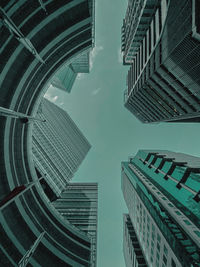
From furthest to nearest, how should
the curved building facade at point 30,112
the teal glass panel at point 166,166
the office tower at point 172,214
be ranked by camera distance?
the teal glass panel at point 166,166
the office tower at point 172,214
the curved building facade at point 30,112

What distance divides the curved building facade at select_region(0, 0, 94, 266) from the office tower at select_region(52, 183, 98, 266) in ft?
61.2

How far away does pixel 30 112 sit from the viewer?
22.6 meters

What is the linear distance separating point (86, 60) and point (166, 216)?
7512 centimetres

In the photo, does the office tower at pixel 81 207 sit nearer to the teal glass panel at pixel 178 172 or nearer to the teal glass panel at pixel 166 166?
the teal glass panel at pixel 178 172

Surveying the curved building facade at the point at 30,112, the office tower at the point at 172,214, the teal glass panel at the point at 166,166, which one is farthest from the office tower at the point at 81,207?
the teal glass panel at the point at 166,166

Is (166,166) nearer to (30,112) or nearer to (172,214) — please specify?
(172,214)

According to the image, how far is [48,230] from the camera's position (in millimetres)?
22969

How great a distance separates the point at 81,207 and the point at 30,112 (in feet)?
160

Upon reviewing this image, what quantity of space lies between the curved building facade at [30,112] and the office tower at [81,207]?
18661mm

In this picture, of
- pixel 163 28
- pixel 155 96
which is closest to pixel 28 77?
pixel 163 28

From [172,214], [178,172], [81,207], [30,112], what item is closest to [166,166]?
[178,172]

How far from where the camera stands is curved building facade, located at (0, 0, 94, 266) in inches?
645

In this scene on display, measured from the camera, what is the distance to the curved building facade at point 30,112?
645 inches

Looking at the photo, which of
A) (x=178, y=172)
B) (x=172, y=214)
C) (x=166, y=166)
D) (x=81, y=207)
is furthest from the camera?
(x=81, y=207)
